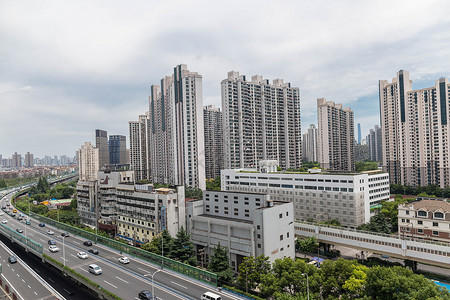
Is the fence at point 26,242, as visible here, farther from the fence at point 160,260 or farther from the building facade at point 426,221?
the building facade at point 426,221

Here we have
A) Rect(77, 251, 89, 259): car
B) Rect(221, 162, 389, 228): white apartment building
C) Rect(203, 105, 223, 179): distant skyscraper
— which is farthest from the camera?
Rect(203, 105, 223, 179): distant skyscraper

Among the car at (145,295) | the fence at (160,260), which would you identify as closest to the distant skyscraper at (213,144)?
the fence at (160,260)

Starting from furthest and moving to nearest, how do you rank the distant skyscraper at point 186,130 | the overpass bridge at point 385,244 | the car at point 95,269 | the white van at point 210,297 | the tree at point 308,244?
the distant skyscraper at point 186,130 < the tree at point 308,244 < the overpass bridge at point 385,244 < the car at point 95,269 < the white van at point 210,297

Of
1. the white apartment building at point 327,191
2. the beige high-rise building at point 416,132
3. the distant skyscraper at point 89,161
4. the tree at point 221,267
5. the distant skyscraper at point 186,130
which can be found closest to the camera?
the tree at point 221,267

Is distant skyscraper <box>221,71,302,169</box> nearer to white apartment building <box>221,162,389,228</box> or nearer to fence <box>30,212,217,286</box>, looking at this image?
white apartment building <box>221,162,389,228</box>

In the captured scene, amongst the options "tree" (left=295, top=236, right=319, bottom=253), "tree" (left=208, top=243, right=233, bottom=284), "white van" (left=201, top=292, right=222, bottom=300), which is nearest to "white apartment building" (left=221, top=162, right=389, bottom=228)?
"tree" (left=295, top=236, right=319, bottom=253)

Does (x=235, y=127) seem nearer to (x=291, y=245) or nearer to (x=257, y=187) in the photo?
(x=257, y=187)
